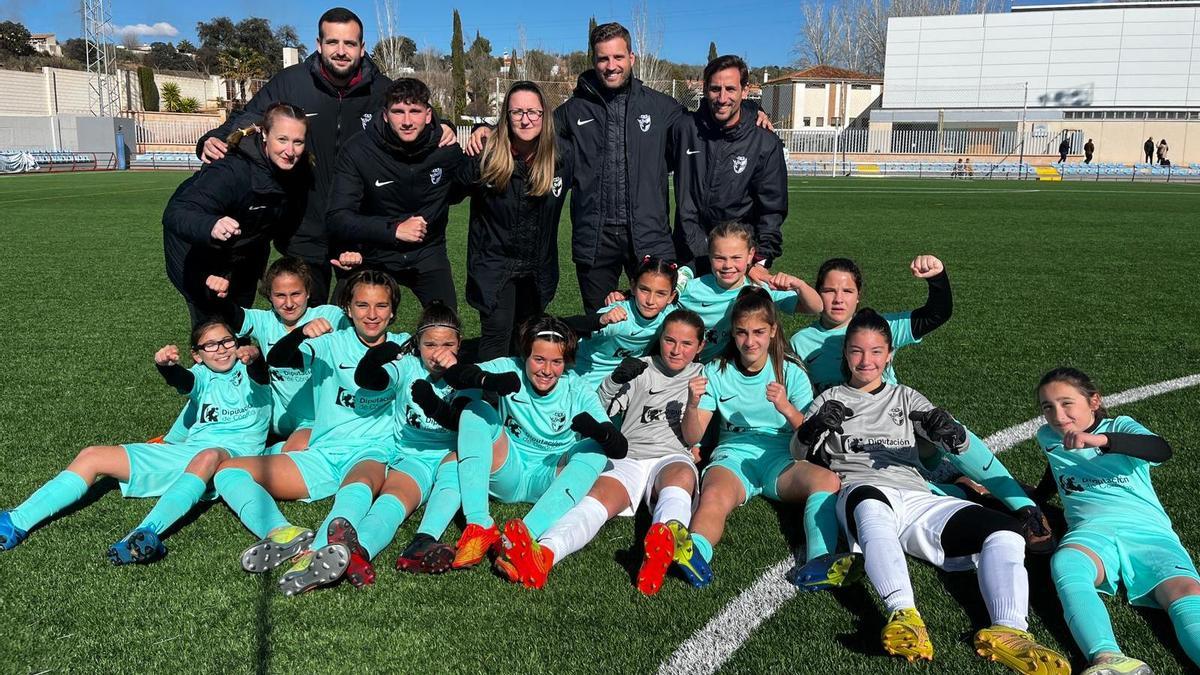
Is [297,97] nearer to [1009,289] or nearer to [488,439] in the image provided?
[488,439]

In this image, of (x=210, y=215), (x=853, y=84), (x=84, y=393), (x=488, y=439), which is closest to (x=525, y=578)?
(x=488, y=439)

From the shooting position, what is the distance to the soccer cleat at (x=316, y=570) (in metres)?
3.11

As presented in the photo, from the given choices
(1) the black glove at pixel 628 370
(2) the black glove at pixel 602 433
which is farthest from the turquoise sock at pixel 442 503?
(1) the black glove at pixel 628 370

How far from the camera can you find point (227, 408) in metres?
4.16

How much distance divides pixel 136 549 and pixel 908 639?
2769 millimetres

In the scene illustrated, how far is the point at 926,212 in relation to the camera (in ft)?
62.7

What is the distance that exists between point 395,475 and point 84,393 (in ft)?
9.64

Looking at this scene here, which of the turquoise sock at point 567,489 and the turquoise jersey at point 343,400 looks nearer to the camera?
the turquoise sock at point 567,489

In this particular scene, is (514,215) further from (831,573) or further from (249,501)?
(831,573)

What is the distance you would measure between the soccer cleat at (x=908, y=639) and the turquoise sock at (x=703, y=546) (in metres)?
0.75

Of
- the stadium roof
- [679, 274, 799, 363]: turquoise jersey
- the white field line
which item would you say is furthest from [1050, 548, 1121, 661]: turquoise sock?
the stadium roof

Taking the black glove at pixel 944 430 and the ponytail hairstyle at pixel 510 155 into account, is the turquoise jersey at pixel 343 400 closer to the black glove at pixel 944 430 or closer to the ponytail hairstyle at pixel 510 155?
the ponytail hairstyle at pixel 510 155

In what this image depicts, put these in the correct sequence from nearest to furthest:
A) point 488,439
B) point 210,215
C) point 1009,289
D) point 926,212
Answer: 1. point 488,439
2. point 210,215
3. point 1009,289
4. point 926,212

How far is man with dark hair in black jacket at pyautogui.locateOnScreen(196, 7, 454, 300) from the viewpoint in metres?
5.00
